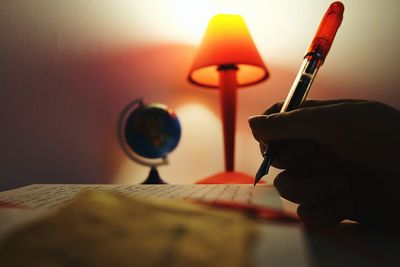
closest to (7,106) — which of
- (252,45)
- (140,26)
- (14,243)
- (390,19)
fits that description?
(140,26)

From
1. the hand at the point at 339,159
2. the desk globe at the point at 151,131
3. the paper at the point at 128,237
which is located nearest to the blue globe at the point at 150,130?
the desk globe at the point at 151,131

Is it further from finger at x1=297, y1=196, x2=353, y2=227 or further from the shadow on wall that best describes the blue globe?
finger at x1=297, y1=196, x2=353, y2=227

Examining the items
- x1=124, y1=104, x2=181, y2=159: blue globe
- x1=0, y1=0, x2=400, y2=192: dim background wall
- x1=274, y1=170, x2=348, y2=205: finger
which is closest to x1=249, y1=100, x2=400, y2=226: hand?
x1=274, y1=170, x2=348, y2=205: finger

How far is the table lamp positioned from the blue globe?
0.45 ft

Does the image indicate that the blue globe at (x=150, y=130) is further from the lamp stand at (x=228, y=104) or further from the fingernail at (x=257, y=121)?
the fingernail at (x=257, y=121)

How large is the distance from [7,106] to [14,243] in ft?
2.35

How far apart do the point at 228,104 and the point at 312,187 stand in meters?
0.48

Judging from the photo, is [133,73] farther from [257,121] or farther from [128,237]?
[128,237]

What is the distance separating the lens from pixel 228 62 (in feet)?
2.24

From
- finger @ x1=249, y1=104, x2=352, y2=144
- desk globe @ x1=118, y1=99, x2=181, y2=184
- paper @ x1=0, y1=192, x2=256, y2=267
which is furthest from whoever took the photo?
desk globe @ x1=118, y1=99, x2=181, y2=184

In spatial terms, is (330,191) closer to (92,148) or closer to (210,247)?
(210,247)

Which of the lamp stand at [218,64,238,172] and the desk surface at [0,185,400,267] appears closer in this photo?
the desk surface at [0,185,400,267]

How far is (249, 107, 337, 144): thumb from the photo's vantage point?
27 centimetres

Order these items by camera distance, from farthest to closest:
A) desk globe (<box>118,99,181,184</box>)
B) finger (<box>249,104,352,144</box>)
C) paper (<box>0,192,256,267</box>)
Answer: desk globe (<box>118,99,181,184</box>)
finger (<box>249,104,352,144</box>)
paper (<box>0,192,256,267</box>)
